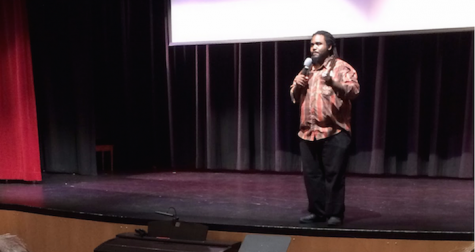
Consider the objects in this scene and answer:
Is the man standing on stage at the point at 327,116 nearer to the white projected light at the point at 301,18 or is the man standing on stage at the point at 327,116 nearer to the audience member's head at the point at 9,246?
the white projected light at the point at 301,18

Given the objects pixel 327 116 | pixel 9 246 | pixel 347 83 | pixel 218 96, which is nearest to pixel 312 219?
pixel 327 116

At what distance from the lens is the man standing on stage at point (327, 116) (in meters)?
2.35

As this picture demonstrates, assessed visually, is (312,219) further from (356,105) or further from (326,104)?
(356,105)

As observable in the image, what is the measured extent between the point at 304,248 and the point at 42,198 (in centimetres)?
191

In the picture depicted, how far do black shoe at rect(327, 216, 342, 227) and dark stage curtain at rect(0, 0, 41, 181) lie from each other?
2671mm

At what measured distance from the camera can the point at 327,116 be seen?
2.36m

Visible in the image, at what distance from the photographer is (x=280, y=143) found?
14.4 feet

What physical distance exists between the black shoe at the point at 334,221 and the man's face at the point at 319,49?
0.82 metres

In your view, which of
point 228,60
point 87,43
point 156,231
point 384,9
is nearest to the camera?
point 156,231

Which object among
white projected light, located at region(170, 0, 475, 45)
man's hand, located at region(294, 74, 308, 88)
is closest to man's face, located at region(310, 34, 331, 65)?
man's hand, located at region(294, 74, 308, 88)

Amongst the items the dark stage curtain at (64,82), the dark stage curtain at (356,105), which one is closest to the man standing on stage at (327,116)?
the dark stage curtain at (356,105)

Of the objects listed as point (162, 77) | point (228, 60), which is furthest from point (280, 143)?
point (162, 77)

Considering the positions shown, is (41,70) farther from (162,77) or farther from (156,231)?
(156,231)

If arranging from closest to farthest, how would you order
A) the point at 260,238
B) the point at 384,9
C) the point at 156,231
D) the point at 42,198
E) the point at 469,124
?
1. the point at 260,238
2. the point at 156,231
3. the point at 42,198
4. the point at 384,9
5. the point at 469,124
